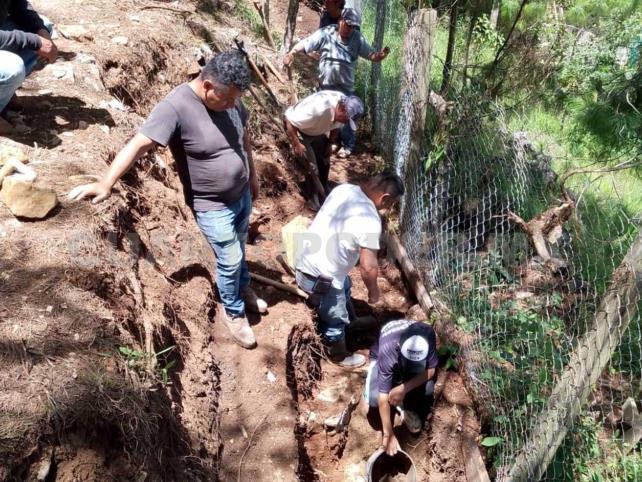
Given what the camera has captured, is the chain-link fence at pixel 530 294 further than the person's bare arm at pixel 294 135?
No

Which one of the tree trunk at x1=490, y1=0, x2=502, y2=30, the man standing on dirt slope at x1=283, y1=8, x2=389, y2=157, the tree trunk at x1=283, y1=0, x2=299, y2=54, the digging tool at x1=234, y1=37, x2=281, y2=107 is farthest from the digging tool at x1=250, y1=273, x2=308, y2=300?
the tree trunk at x1=490, y1=0, x2=502, y2=30

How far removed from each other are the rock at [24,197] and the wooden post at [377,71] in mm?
4651

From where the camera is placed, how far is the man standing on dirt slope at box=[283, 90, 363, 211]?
176 inches

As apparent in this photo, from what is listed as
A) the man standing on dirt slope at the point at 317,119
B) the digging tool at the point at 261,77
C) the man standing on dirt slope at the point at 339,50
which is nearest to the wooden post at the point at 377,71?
the man standing on dirt slope at the point at 339,50

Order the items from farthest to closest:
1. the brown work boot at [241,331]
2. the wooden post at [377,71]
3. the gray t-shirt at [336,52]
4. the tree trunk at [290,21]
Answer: the tree trunk at [290,21]
the wooden post at [377,71]
the gray t-shirt at [336,52]
the brown work boot at [241,331]

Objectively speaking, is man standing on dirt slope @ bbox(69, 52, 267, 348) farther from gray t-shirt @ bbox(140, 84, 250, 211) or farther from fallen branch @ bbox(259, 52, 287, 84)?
fallen branch @ bbox(259, 52, 287, 84)

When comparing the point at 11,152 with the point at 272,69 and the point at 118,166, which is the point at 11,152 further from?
the point at 272,69

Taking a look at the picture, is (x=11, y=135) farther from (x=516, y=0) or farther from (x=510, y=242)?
(x=516, y=0)

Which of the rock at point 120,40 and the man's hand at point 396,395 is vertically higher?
the rock at point 120,40

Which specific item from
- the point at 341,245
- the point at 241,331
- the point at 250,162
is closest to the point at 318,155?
the point at 250,162

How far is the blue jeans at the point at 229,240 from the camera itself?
3.16 metres

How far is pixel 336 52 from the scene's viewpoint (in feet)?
18.1

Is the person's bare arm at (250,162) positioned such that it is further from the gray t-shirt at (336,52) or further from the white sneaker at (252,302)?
the gray t-shirt at (336,52)

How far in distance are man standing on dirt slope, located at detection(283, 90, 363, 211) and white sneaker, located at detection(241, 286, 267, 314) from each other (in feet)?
5.39
